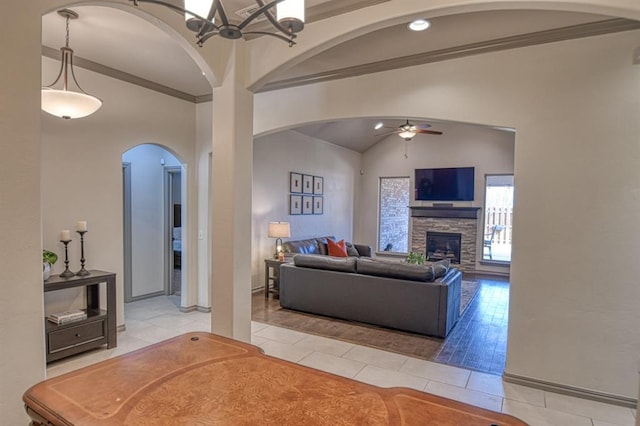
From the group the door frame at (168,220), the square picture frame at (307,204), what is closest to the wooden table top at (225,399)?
the door frame at (168,220)

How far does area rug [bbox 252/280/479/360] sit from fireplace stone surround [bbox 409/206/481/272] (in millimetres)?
3138

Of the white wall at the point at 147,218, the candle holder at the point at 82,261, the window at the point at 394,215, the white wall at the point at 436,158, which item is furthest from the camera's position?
the window at the point at 394,215

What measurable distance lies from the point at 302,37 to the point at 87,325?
3.49 metres

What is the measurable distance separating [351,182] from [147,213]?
5405mm

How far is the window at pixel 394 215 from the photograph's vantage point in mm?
9594

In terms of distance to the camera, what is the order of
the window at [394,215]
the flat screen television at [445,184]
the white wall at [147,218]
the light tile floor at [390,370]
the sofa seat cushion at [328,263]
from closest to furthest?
the light tile floor at [390,370], the sofa seat cushion at [328,263], the white wall at [147,218], the flat screen television at [445,184], the window at [394,215]

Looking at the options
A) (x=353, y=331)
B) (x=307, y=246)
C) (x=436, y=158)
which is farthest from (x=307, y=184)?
(x=353, y=331)

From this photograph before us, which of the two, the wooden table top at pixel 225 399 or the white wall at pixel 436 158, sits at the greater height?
the white wall at pixel 436 158

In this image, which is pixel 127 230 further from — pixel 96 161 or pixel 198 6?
pixel 198 6

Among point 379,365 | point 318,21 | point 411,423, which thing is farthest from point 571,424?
point 318,21

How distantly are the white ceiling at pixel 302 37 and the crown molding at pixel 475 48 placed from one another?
35 millimetres

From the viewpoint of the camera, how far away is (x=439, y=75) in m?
3.49

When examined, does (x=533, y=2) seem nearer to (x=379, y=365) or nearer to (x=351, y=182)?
(x=379, y=365)

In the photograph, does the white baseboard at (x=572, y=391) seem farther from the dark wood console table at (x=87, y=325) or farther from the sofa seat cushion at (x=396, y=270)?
the dark wood console table at (x=87, y=325)
